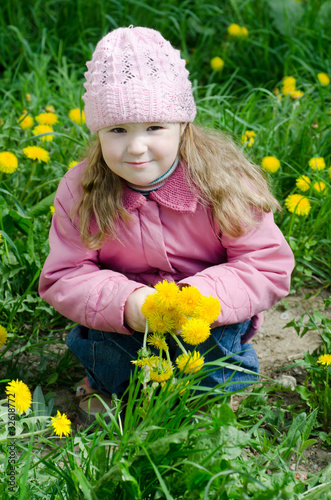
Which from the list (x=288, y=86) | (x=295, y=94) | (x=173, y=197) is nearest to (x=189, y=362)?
(x=173, y=197)

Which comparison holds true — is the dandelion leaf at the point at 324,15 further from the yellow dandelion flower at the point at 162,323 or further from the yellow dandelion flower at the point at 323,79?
the yellow dandelion flower at the point at 162,323

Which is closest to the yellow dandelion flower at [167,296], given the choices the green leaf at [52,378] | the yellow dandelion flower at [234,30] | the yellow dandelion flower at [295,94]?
the green leaf at [52,378]

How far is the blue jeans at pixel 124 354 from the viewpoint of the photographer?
1.85 meters

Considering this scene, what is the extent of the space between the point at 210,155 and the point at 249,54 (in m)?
2.05

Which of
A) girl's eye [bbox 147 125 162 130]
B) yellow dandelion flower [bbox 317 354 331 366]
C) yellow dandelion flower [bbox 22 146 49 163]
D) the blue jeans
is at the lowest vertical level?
the blue jeans

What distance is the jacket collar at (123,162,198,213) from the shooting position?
1.82m

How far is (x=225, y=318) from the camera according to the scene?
69.1 inches

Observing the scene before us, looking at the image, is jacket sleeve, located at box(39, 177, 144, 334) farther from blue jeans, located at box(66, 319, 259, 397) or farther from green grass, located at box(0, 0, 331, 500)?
green grass, located at box(0, 0, 331, 500)

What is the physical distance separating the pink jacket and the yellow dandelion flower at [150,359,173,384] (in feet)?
1.24

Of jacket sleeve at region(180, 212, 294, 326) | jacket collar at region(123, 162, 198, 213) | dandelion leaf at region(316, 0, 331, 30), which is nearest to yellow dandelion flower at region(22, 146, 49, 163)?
jacket collar at region(123, 162, 198, 213)

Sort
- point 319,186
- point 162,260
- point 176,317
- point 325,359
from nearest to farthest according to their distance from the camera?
point 176,317 → point 325,359 → point 162,260 → point 319,186

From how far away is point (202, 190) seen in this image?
5.98 ft

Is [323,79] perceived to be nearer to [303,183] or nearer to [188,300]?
[303,183]

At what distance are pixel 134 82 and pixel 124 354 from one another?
784mm
